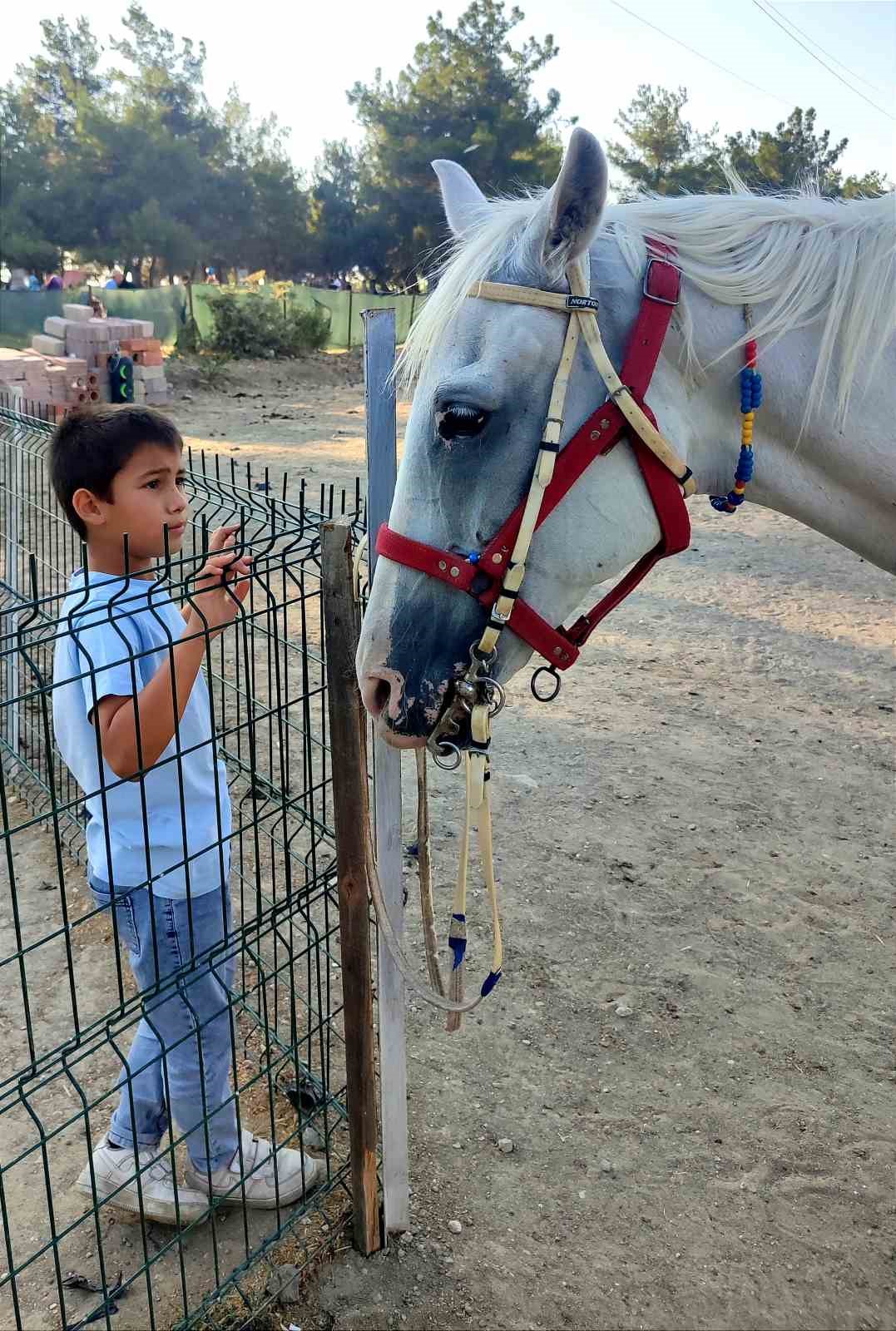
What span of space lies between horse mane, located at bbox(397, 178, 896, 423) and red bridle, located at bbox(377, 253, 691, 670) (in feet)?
0.24

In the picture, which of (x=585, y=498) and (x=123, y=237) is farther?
(x=123, y=237)

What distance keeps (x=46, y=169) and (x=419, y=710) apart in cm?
3794

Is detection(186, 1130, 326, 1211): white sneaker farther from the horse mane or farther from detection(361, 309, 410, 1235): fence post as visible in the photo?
the horse mane

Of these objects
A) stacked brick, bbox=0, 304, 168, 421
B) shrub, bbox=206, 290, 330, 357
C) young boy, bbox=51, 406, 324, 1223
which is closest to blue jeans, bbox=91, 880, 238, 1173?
young boy, bbox=51, 406, 324, 1223

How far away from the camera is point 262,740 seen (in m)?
4.71

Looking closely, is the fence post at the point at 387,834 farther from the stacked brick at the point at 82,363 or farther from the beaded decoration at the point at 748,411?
the stacked brick at the point at 82,363

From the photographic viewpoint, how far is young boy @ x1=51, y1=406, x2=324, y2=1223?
1641 millimetres

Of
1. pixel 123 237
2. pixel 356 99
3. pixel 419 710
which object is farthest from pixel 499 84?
pixel 419 710

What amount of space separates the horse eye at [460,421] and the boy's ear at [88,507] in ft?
2.25

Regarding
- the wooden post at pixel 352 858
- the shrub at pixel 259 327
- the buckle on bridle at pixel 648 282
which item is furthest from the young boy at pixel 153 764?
the shrub at pixel 259 327

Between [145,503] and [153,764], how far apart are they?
1.69 feet

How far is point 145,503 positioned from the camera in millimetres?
1830

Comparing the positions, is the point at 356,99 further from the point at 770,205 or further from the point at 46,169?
the point at 770,205

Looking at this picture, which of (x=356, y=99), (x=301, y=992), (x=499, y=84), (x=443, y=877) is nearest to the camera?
(x=301, y=992)
